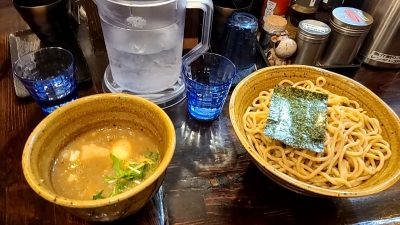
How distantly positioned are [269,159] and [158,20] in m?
0.48

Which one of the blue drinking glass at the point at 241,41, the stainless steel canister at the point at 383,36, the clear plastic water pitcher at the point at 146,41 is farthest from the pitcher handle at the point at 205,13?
the stainless steel canister at the point at 383,36

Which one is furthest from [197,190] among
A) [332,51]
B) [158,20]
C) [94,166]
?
[332,51]

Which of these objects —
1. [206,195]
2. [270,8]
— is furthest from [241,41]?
[206,195]

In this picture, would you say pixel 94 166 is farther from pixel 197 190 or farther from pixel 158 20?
pixel 158 20

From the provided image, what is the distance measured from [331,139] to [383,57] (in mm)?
606

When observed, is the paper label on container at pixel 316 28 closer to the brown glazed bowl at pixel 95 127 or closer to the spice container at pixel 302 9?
the spice container at pixel 302 9

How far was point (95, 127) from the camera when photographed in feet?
2.66

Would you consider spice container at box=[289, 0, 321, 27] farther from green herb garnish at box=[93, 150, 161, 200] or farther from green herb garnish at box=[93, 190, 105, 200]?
green herb garnish at box=[93, 190, 105, 200]

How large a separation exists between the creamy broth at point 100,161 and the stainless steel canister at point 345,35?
79cm

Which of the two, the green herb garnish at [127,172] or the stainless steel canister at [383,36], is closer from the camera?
the green herb garnish at [127,172]

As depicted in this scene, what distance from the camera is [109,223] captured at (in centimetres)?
73

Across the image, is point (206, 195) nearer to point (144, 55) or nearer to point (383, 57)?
point (144, 55)

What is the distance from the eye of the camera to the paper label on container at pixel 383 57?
49.4 inches

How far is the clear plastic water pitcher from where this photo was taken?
895 millimetres
